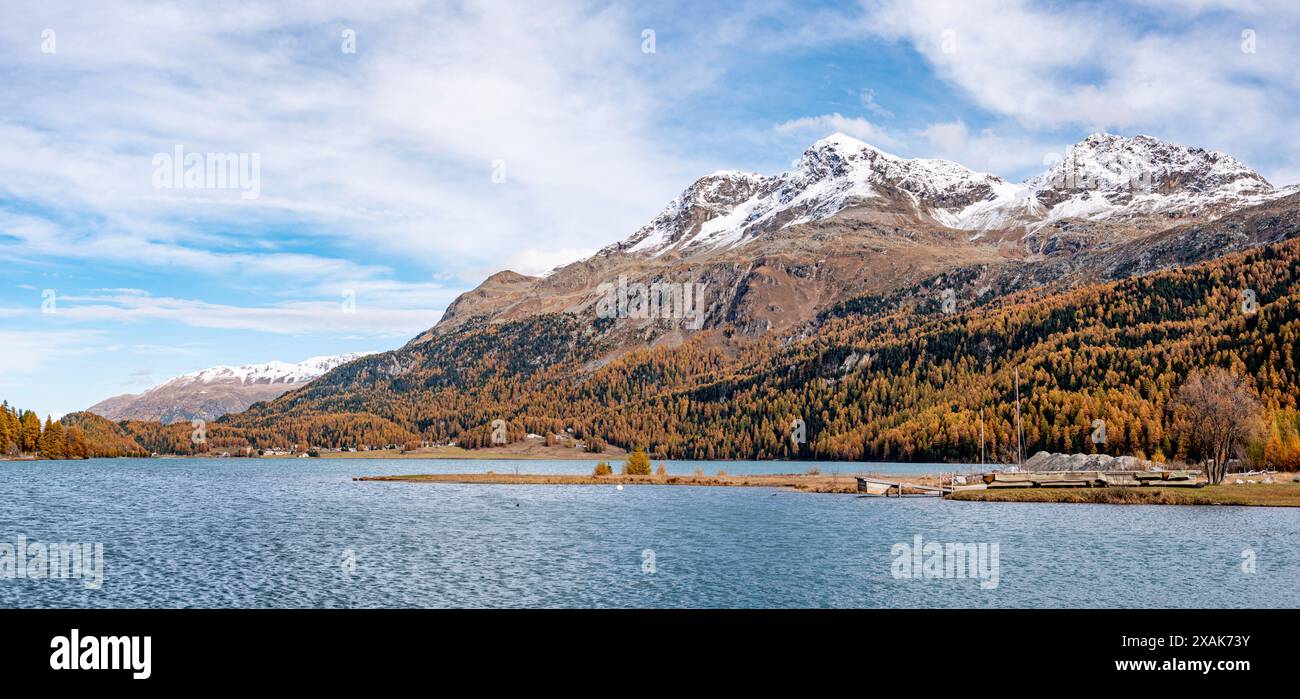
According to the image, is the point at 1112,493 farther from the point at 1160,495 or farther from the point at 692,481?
the point at 692,481

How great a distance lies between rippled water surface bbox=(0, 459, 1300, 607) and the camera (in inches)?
2190

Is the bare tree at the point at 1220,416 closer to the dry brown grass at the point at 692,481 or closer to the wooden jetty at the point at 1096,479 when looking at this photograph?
the wooden jetty at the point at 1096,479

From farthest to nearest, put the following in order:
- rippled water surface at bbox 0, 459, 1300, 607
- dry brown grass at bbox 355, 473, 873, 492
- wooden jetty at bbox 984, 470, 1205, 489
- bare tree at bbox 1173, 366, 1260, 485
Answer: dry brown grass at bbox 355, 473, 873, 492 → bare tree at bbox 1173, 366, 1260, 485 → wooden jetty at bbox 984, 470, 1205, 489 → rippled water surface at bbox 0, 459, 1300, 607

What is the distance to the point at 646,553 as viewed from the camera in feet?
242

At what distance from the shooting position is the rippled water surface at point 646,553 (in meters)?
55.6

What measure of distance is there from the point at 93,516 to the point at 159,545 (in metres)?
38.8

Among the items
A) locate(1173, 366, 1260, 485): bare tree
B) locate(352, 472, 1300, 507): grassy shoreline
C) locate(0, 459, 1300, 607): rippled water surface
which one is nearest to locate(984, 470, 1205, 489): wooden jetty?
locate(352, 472, 1300, 507): grassy shoreline

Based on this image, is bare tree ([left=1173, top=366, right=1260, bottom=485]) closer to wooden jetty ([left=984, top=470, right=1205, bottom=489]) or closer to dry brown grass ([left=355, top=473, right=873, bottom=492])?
wooden jetty ([left=984, top=470, right=1205, bottom=489])

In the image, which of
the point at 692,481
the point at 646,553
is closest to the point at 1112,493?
the point at 646,553
